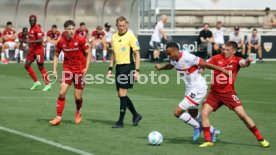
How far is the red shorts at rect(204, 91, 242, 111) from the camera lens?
13000mm

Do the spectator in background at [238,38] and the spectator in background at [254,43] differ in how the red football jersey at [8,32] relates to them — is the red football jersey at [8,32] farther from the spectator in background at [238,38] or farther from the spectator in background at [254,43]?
the spectator in background at [254,43]

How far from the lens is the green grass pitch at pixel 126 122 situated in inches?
492

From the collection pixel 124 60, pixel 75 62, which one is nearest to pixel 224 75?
pixel 124 60

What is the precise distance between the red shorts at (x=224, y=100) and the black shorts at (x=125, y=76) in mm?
2500

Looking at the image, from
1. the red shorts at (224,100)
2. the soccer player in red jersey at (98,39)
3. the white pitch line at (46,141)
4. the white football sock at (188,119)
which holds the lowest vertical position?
the white pitch line at (46,141)

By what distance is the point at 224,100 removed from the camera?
13047 millimetres

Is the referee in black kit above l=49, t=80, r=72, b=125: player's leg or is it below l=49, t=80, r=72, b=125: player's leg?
above

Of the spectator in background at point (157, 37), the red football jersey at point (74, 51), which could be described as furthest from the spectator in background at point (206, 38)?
the red football jersey at point (74, 51)

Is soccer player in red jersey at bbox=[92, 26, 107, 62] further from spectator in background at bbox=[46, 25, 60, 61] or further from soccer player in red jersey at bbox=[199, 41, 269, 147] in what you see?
soccer player in red jersey at bbox=[199, 41, 269, 147]

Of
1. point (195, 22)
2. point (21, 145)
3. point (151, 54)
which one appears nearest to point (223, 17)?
point (195, 22)

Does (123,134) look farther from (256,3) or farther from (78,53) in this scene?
(256,3)

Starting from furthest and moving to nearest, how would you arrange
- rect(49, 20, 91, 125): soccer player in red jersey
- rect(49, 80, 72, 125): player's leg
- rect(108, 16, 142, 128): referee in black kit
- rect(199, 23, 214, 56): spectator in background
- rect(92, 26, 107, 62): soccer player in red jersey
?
rect(92, 26, 107, 62): soccer player in red jersey, rect(199, 23, 214, 56): spectator in background, rect(49, 20, 91, 125): soccer player in red jersey, rect(108, 16, 142, 128): referee in black kit, rect(49, 80, 72, 125): player's leg

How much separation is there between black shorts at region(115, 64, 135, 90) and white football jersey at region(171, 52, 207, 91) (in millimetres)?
1983

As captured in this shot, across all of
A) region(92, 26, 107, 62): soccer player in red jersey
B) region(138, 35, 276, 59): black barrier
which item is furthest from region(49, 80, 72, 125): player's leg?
region(138, 35, 276, 59): black barrier
